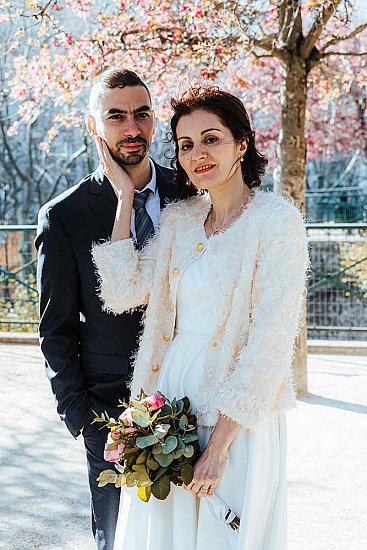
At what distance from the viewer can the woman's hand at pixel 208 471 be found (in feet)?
9.38

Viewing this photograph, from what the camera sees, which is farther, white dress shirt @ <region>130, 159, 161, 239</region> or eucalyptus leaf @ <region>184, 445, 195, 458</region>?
white dress shirt @ <region>130, 159, 161, 239</region>

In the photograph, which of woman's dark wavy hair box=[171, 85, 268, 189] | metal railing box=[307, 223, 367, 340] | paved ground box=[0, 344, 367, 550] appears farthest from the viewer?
metal railing box=[307, 223, 367, 340]

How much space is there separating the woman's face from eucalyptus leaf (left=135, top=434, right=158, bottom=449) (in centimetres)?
88

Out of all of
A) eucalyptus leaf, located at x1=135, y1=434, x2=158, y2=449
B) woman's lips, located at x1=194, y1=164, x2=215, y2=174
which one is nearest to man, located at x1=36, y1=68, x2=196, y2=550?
woman's lips, located at x1=194, y1=164, x2=215, y2=174

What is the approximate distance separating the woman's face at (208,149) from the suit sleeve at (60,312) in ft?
2.34

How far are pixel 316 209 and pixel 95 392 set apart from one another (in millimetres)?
21025

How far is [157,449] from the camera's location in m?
2.84

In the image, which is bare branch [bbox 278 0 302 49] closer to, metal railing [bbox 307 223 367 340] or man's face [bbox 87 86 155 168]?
metal railing [bbox 307 223 367 340]

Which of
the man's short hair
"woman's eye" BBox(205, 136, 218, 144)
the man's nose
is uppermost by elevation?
the man's short hair

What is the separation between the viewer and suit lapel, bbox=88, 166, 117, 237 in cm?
363

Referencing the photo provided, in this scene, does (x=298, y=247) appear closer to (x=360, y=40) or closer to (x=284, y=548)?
(x=284, y=548)

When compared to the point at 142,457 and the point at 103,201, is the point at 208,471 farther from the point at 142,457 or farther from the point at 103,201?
the point at 103,201

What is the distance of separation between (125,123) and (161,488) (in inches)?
57.6

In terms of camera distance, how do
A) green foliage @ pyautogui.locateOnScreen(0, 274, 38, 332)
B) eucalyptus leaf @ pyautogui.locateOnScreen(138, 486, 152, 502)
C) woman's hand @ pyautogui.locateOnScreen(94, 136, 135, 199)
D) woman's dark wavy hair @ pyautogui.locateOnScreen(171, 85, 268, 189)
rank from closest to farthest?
eucalyptus leaf @ pyautogui.locateOnScreen(138, 486, 152, 502) < woman's dark wavy hair @ pyautogui.locateOnScreen(171, 85, 268, 189) < woman's hand @ pyautogui.locateOnScreen(94, 136, 135, 199) < green foliage @ pyautogui.locateOnScreen(0, 274, 38, 332)
